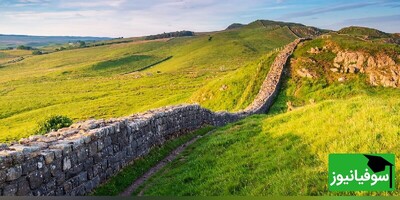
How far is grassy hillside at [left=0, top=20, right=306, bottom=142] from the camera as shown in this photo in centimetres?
6038

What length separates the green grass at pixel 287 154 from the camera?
12.6 metres

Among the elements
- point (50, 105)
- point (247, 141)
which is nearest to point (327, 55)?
point (247, 141)

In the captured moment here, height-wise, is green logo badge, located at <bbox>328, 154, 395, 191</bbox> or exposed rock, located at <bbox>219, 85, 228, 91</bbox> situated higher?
green logo badge, located at <bbox>328, 154, 395, 191</bbox>

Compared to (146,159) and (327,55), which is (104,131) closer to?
(146,159)

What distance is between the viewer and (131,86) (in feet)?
345

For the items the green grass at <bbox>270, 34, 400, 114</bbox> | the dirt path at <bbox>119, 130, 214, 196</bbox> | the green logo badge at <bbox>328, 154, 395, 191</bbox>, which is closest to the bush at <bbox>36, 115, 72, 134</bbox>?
the dirt path at <bbox>119, 130, 214, 196</bbox>

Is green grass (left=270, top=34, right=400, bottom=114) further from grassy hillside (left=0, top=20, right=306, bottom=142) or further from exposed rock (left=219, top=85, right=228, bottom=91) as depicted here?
exposed rock (left=219, top=85, right=228, bottom=91)

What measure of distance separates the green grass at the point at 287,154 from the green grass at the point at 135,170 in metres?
0.97

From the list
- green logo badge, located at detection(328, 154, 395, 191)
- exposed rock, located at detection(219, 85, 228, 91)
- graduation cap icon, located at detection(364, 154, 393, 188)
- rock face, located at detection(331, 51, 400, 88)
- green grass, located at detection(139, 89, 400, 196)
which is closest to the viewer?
green logo badge, located at detection(328, 154, 395, 191)

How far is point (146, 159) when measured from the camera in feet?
68.8

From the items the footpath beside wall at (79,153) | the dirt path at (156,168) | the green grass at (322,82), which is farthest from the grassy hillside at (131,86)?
the footpath beside wall at (79,153)

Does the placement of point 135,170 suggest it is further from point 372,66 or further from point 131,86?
point 131,86

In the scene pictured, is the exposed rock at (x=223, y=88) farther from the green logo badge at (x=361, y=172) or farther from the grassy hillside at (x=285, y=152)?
the green logo badge at (x=361, y=172)

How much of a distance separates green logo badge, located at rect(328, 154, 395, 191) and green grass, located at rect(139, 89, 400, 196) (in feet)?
0.87
